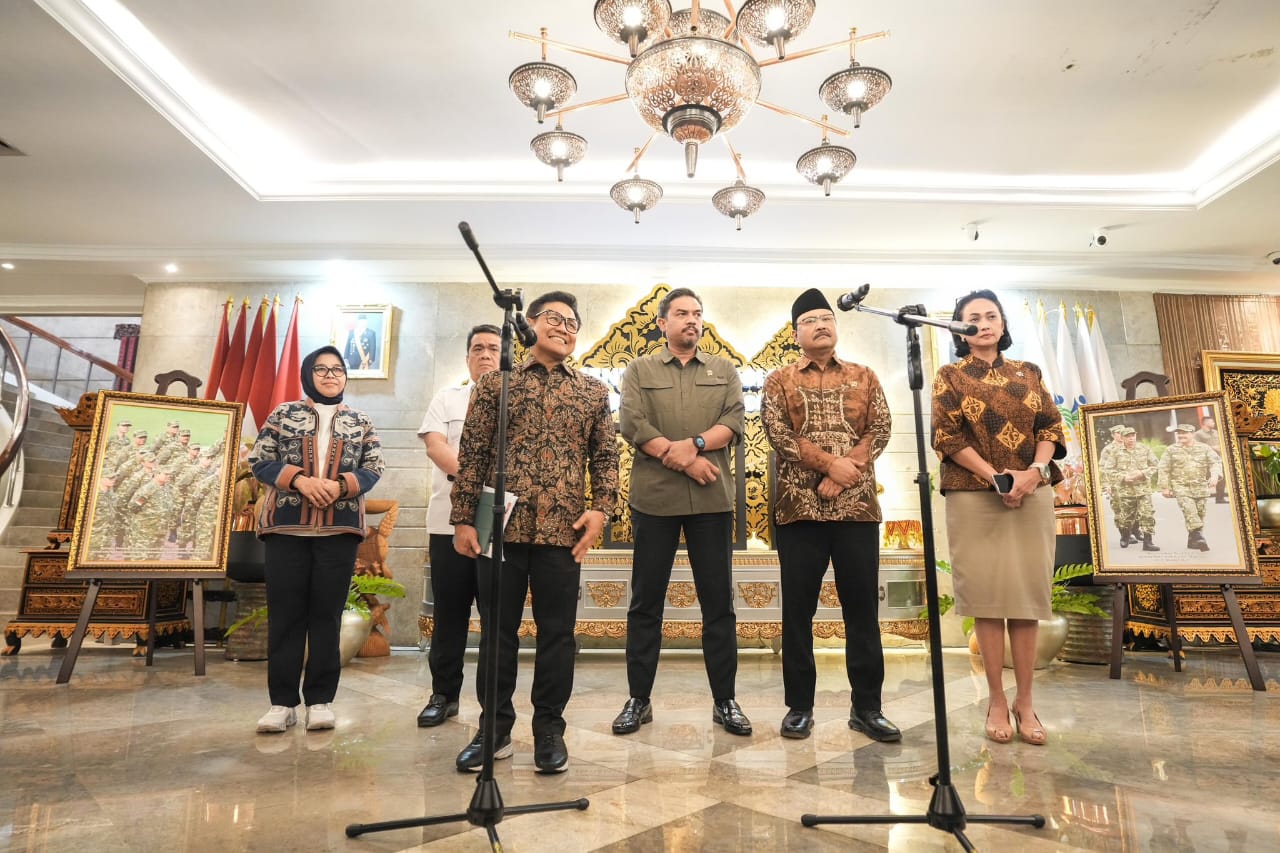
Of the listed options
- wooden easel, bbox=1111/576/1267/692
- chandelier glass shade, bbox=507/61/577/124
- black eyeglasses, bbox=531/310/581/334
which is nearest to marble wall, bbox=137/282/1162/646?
wooden easel, bbox=1111/576/1267/692

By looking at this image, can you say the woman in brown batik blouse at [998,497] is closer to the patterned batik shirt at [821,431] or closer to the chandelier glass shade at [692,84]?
the patterned batik shirt at [821,431]

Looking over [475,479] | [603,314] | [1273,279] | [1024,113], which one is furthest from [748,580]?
[1273,279]

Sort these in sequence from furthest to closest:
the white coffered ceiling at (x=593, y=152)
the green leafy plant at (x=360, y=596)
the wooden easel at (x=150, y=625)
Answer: the green leafy plant at (x=360, y=596) → the wooden easel at (x=150, y=625) → the white coffered ceiling at (x=593, y=152)

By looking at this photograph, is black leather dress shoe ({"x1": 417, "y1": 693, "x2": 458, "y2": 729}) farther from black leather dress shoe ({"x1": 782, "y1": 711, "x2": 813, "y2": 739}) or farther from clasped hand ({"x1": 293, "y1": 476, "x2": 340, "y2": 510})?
black leather dress shoe ({"x1": 782, "y1": 711, "x2": 813, "y2": 739})

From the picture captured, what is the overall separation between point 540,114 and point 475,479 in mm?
1886

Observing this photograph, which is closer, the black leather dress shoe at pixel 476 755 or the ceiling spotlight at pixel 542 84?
the black leather dress shoe at pixel 476 755

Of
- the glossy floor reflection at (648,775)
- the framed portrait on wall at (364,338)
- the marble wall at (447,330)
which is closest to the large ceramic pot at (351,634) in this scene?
the glossy floor reflection at (648,775)

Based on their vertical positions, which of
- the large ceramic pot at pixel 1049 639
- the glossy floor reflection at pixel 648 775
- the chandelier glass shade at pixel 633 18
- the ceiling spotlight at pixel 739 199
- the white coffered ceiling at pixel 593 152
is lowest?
the glossy floor reflection at pixel 648 775

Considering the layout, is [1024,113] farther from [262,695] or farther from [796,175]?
[262,695]

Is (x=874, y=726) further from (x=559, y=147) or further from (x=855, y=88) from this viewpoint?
(x=559, y=147)

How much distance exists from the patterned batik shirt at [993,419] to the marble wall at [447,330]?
3.42 m

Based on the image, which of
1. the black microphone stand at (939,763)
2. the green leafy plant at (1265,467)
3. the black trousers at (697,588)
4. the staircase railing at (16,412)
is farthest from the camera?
the green leafy plant at (1265,467)

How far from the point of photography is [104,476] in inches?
166

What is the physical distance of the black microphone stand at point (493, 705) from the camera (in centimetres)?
161
